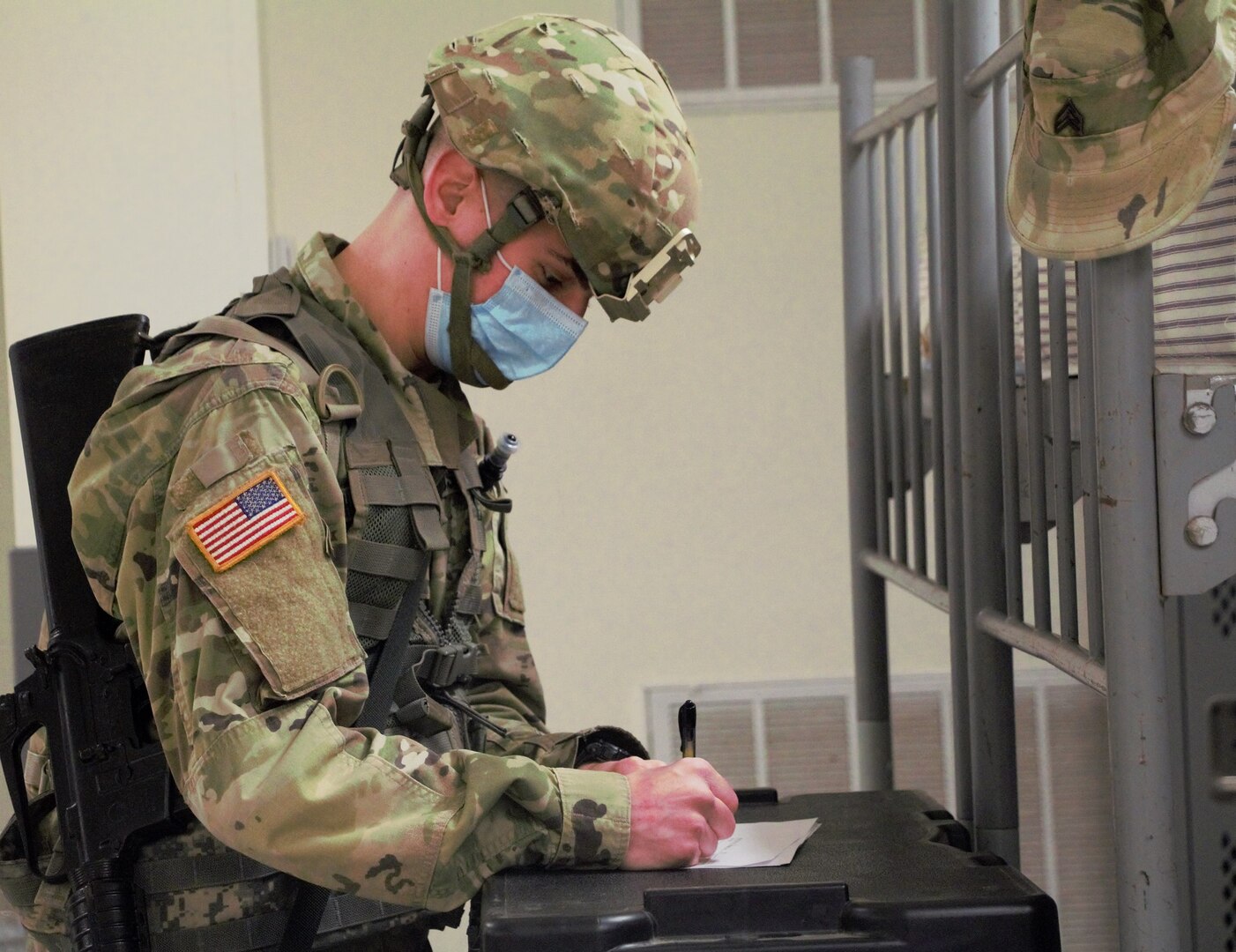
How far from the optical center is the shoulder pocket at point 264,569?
1.01 metres

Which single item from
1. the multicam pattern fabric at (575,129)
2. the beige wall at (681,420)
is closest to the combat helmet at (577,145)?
the multicam pattern fabric at (575,129)

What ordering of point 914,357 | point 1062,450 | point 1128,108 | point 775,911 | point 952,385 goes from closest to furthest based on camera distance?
point 1128,108
point 775,911
point 1062,450
point 952,385
point 914,357

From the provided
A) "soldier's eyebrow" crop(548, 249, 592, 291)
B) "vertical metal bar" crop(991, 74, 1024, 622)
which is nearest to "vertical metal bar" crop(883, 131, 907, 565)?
"vertical metal bar" crop(991, 74, 1024, 622)

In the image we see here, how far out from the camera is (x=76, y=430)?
3.98ft

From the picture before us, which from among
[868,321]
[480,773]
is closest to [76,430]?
[480,773]

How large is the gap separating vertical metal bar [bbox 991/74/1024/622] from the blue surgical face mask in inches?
16.1

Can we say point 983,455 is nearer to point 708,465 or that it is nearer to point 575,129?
point 575,129

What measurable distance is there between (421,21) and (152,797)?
261 centimetres

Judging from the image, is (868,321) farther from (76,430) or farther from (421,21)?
(421,21)

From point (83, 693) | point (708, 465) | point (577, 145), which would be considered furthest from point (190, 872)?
point (708, 465)

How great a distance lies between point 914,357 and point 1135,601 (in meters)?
0.82

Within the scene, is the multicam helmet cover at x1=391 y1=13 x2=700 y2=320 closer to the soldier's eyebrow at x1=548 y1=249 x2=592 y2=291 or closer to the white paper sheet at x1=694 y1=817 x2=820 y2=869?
the soldier's eyebrow at x1=548 y1=249 x2=592 y2=291

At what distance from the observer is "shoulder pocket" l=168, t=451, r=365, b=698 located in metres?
1.01

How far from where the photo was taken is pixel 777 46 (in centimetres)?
343
